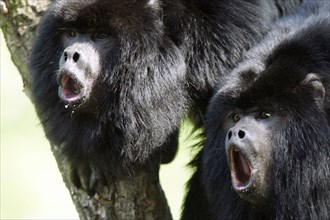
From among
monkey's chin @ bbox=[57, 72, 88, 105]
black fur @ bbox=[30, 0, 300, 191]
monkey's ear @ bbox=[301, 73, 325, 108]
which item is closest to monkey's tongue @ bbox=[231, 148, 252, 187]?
monkey's ear @ bbox=[301, 73, 325, 108]

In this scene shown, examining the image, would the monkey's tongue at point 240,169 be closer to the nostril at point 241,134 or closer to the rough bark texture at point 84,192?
the nostril at point 241,134

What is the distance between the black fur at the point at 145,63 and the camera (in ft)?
22.1

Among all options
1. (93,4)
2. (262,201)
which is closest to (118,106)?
(93,4)

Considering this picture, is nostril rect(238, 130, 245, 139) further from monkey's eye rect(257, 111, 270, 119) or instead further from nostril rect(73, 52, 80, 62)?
nostril rect(73, 52, 80, 62)

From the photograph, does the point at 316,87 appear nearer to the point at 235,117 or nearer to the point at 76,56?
the point at 235,117

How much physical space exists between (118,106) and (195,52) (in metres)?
0.60

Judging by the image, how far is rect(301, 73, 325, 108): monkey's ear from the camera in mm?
5992

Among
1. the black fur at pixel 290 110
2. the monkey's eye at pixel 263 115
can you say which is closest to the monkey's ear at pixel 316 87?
the black fur at pixel 290 110

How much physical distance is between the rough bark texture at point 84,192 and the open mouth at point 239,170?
979 millimetres

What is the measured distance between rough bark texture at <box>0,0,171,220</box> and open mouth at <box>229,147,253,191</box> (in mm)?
979

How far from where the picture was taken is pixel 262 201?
6117 millimetres

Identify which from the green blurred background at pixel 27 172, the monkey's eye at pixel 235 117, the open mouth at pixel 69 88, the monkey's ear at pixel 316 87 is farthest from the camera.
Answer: the green blurred background at pixel 27 172

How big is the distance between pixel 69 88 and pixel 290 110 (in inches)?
59.4

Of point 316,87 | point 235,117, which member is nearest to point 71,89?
point 235,117
